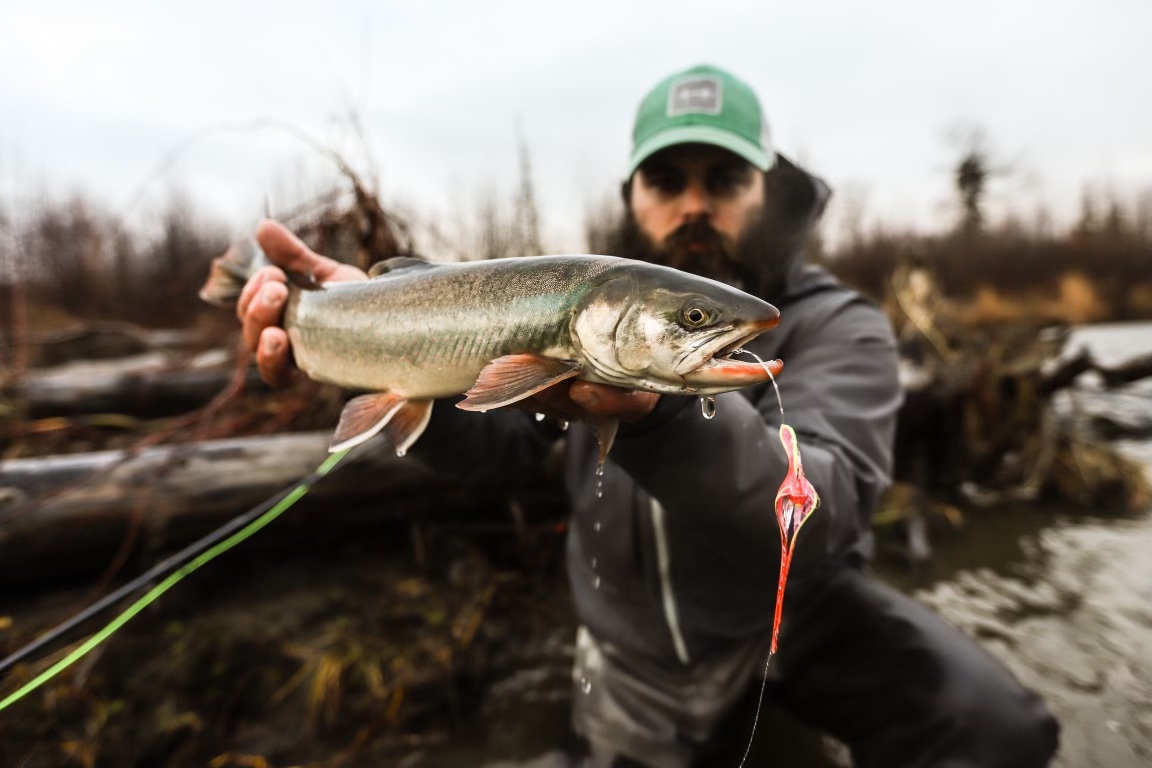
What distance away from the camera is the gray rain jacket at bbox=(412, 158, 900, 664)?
144 cm

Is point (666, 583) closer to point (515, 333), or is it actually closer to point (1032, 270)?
point (515, 333)

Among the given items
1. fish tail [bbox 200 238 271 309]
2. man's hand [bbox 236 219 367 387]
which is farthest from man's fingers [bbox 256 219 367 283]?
fish tail [bbox 200 238 271 309]

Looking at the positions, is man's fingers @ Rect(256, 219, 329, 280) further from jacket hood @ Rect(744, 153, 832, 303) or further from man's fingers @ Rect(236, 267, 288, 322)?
jacket hood @ Rect(744, 153, 832, 303)

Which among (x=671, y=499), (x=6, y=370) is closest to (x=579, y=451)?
(x=671, y=499)

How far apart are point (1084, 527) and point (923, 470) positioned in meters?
1.14

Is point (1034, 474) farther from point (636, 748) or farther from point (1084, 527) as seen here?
point (636, 748)

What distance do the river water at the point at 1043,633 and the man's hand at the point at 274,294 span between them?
5.67 ft

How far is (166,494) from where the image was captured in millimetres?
2928

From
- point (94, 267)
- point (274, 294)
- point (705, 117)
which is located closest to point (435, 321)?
point (274, 294)

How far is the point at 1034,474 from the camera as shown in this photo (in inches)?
209

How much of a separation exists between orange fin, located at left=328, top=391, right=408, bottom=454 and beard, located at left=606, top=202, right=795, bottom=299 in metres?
1.31

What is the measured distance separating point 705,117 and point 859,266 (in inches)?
811

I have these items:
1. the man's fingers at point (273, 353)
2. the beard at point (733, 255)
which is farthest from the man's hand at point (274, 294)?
the beard at point (733, 255)

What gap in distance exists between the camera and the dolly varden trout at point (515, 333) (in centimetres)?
108
